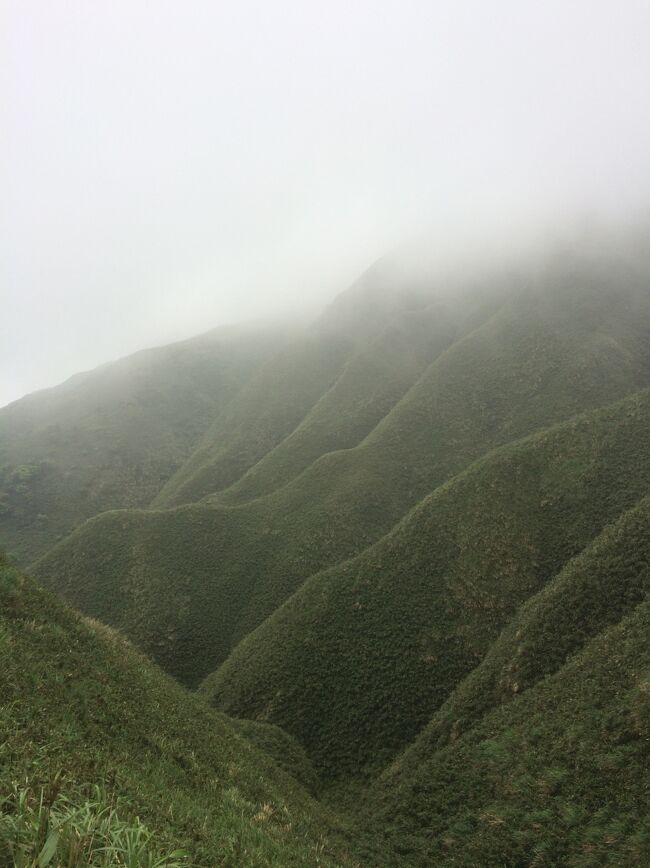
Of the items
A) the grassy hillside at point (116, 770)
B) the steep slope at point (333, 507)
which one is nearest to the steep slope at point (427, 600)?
the steep slope at point (333, 507)

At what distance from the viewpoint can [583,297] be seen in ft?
303

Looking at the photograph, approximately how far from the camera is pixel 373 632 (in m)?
32.8

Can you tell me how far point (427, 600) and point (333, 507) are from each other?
858 inches

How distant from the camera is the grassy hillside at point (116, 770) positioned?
5051 mm

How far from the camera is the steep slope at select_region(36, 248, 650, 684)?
45.7m

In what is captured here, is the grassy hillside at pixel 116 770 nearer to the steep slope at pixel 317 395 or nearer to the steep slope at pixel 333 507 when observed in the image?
the steep slope at pixel 333 507

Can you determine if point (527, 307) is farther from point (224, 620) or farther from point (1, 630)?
point (1, 630)

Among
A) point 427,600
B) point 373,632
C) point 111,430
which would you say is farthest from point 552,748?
point 111,430

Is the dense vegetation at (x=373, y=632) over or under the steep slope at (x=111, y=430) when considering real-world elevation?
under

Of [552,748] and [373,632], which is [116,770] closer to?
[552,748]

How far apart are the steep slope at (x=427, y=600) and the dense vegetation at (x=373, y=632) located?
0.19 m

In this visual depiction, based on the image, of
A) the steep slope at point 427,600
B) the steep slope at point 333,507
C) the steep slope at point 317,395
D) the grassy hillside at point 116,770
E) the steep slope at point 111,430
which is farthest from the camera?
the steep slope at point 111,430

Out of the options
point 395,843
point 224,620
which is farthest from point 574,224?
point 395,843

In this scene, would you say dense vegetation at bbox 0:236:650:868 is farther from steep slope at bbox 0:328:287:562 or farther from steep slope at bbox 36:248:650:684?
steep slope at bbox 0:328:287:562
